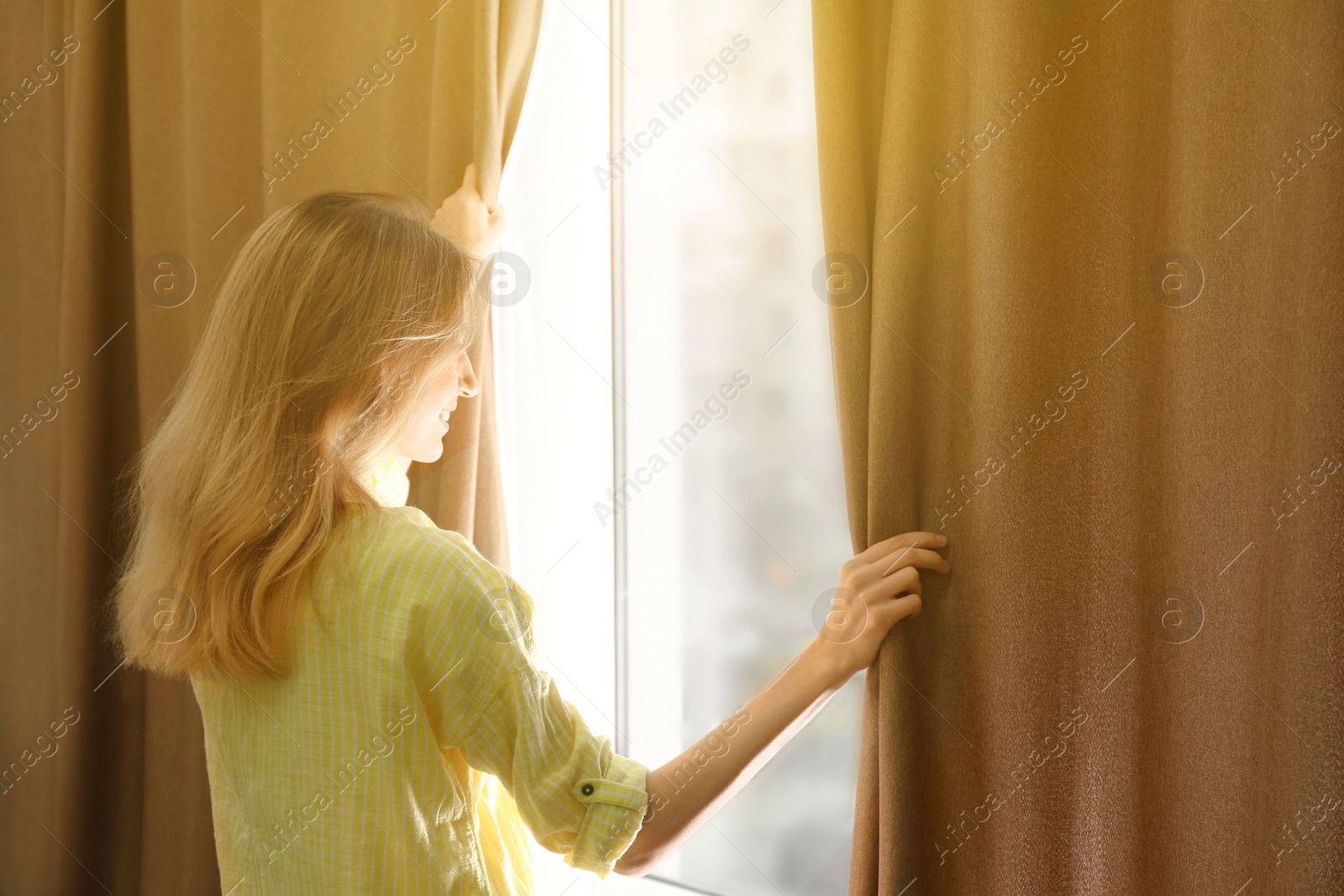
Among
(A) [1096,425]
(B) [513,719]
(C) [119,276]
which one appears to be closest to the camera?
(B) [513,719]

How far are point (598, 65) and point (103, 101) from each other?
1014mm

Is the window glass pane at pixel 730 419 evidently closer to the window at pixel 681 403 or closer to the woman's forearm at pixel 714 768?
the window at pixel 681 403

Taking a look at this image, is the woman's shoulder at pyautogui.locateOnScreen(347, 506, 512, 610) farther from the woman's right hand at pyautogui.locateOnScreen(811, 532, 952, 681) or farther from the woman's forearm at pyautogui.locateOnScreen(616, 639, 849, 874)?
the woman's right hand at pyautogui.locateOnScreen(811, 532, 952, 681)

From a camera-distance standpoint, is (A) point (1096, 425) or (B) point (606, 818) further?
(A) point (1096, 425)

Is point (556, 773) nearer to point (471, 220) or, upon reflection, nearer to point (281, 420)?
point (281, 420)

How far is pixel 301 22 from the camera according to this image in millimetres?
1521

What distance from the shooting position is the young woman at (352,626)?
818 mm

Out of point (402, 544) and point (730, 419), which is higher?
point (730, 419)

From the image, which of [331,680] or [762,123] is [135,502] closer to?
[331,680]

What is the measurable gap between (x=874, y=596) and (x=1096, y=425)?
0.30 metres

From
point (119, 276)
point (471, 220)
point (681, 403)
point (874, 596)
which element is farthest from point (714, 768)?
point (119, 276)

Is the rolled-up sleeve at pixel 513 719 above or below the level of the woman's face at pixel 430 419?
below

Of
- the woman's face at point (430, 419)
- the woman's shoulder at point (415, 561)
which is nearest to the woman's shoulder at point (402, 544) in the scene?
the woman's shoulder at point (415, 561)

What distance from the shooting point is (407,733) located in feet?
2.70
